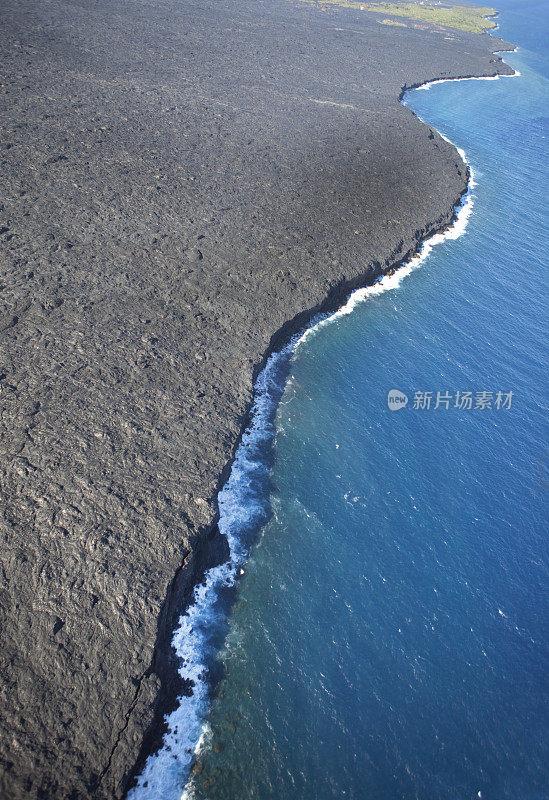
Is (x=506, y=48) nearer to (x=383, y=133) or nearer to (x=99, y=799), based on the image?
(x=383, y=133)

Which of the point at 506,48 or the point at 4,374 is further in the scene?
the point at 506,48

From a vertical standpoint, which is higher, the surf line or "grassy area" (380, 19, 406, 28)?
"grassy area" (380, 19, 406, 28)

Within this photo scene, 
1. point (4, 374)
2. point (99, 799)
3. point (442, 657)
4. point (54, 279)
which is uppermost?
point (54, 279)

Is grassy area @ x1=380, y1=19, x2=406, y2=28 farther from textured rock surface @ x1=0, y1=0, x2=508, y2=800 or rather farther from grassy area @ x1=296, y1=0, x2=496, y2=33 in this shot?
textured rock surface @ x1=0, y1=0, x2=508, y2=800

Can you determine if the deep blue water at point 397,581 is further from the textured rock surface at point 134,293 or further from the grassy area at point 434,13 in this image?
the grassy area at point 434,13

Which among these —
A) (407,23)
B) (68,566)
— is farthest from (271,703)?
(407,23)

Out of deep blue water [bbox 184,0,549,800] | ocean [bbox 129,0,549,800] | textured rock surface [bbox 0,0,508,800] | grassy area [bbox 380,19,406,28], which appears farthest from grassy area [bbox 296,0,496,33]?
ocean [bbox 129,0,549,800]
